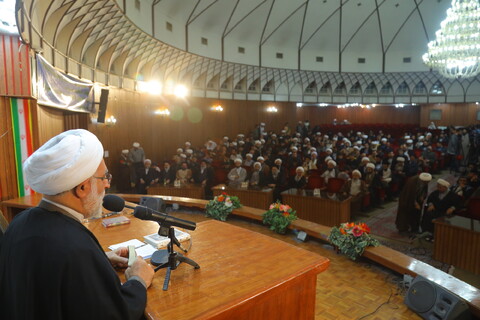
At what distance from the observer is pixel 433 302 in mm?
2652

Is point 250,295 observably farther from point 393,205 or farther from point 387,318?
point 393,205

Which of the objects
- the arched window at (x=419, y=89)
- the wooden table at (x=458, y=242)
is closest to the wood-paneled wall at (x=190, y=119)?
the arched window at (x=419, y=89)

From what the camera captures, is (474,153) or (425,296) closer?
(425,296)

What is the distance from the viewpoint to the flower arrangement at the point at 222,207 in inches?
215

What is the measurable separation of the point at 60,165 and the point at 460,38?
12990 millimetres

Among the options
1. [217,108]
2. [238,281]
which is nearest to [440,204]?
[238,281]

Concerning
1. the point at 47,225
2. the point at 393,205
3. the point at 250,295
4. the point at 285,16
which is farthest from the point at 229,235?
the point at 285,16

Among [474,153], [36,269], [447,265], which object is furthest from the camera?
[474,153]

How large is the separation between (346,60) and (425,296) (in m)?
21.3

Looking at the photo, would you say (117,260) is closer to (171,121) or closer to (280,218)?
(280,218)

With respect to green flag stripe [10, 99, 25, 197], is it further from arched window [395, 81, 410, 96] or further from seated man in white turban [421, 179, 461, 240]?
arched window [395, 81, 410, 96]

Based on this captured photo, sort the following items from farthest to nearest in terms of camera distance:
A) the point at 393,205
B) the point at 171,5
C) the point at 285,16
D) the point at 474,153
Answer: the point at 285,16, the point at 171,5, the point at 474,153, the point at 393,205

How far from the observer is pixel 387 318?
2.79 meters

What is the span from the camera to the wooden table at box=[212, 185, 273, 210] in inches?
283
